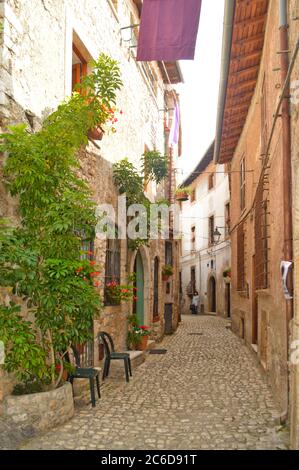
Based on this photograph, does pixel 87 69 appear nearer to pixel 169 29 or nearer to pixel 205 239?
pixel 169 29

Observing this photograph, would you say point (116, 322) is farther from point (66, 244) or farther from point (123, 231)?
point (66, 244)

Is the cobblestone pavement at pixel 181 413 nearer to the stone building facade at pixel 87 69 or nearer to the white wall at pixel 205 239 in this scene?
the stone building facade at pixel 87 69

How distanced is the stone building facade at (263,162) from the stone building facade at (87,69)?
2.00 meters

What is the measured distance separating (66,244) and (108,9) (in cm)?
526

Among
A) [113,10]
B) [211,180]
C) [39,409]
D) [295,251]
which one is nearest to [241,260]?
[113,10]

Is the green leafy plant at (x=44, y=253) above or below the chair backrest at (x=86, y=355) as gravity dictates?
above

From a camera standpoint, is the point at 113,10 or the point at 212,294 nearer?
the point at 113,10

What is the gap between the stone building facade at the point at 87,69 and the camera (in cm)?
432

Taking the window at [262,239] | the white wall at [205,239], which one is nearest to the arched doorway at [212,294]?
the white wall at [205,239]

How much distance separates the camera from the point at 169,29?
589 centimetres

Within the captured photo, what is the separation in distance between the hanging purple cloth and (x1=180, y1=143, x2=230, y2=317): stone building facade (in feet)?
36.7

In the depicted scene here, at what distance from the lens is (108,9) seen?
24.9ft

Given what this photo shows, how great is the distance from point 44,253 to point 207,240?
18814 millimetres

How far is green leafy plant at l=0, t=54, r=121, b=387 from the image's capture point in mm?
3881
